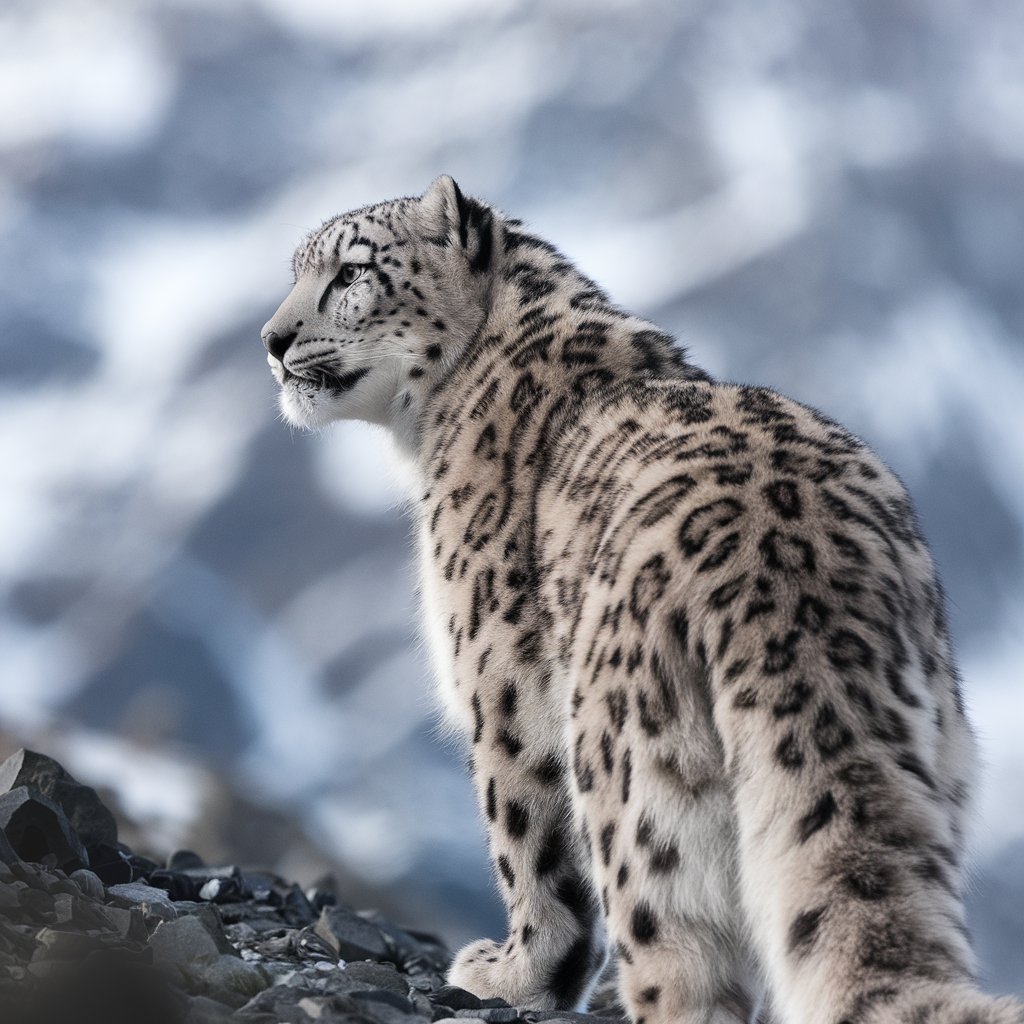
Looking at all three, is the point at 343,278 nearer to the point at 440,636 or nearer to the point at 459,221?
the point at 459,221

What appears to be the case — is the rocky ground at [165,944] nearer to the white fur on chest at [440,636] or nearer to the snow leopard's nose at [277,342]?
the white fur on chest at [440,636]

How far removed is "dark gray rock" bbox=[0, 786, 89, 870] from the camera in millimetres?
4602

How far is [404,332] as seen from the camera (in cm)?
545

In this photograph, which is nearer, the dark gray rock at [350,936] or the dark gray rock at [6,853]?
the dark gray rock at [6,853]

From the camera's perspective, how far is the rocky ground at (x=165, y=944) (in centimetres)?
314

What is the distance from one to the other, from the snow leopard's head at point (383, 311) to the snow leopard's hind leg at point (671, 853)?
2.08 meters

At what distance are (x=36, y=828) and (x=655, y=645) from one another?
2157 millimetres

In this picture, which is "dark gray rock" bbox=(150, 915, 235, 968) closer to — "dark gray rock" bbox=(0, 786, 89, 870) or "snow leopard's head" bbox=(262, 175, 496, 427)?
"dark gray rock" bbox=(0, 786, 89, 870)

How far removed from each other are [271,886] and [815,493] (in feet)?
10.3

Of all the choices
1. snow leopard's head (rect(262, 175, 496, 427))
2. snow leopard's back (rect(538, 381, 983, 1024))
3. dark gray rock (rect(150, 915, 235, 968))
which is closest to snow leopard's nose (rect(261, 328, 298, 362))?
snow leopard's head (rect(262, 175, 496, 427))

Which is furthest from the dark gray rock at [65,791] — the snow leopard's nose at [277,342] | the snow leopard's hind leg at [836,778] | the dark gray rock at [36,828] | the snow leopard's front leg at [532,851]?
the snow leopard's hind leg at [836,778]

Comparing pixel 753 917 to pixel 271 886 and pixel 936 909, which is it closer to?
pixel 936 909

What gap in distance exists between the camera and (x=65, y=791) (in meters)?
5.12

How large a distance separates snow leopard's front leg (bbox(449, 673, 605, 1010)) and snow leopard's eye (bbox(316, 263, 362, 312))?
1621 millimetres
